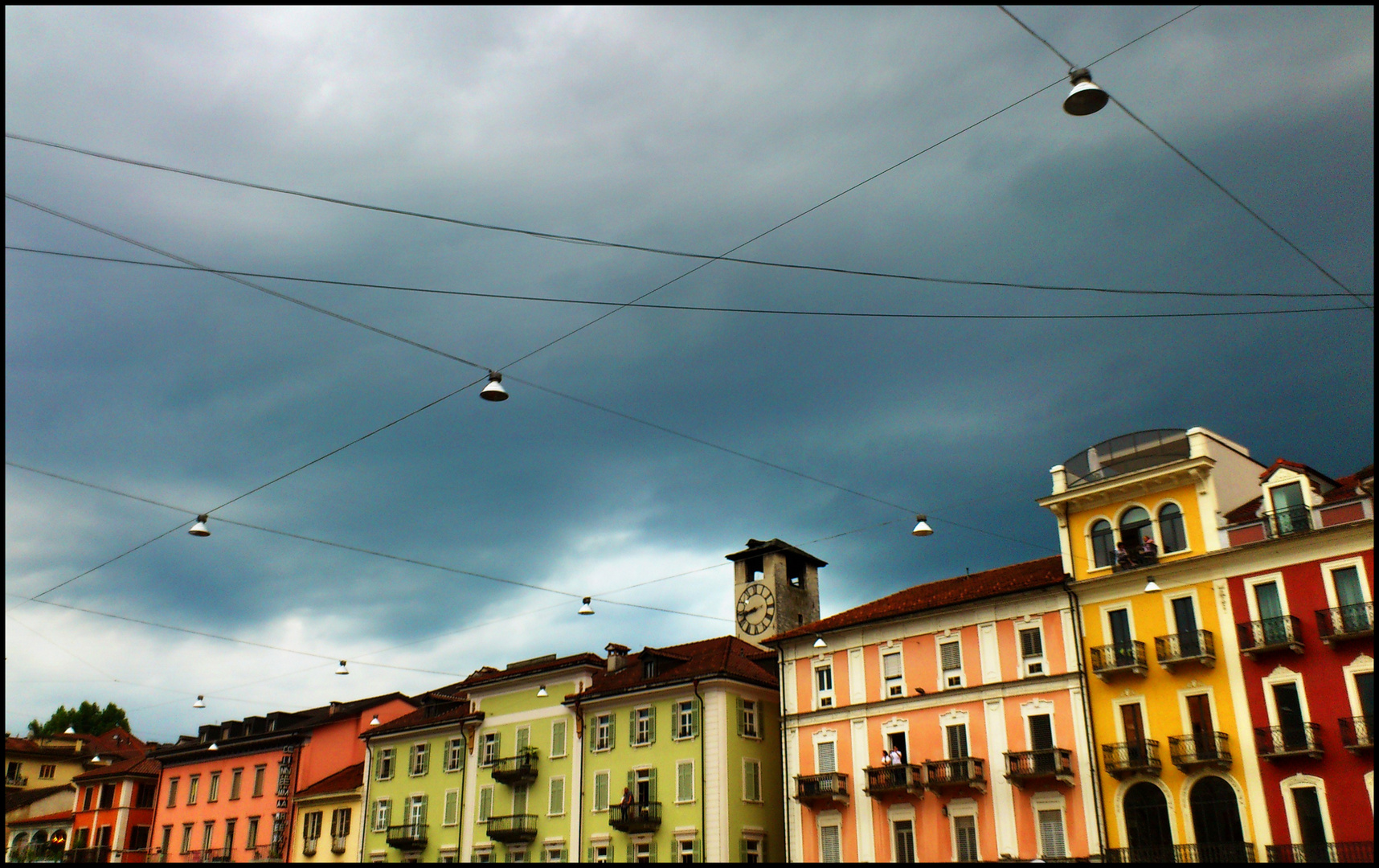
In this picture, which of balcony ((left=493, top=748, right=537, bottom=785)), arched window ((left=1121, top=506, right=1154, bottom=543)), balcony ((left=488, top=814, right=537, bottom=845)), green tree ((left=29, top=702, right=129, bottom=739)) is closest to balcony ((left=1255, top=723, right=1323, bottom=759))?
arched window ((left=1121, top=506, right=1154, bottom=543))

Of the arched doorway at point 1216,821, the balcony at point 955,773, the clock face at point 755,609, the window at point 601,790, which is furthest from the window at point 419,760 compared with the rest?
the arched doorway at point 1216,821

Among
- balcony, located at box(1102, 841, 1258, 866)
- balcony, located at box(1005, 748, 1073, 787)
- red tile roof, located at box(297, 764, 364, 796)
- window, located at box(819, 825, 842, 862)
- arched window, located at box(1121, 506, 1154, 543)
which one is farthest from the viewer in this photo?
red tile roof, located at box(297, 764, 364, 796)

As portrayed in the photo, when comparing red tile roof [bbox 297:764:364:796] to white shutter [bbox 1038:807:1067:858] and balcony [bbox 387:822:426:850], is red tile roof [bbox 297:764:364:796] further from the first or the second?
white shutter [bbox 1038:807:1067:858]

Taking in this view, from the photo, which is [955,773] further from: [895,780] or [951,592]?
[951,592]

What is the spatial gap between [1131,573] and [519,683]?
34764mm

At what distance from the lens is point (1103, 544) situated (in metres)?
42.8

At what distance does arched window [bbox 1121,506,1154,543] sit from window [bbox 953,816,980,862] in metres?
12.6

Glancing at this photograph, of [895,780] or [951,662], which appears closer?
[895,780]

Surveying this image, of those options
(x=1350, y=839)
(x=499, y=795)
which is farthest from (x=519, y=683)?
(x=1350, y=839)

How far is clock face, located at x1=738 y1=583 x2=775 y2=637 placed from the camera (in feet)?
218

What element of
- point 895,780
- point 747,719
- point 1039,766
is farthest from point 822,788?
point 1039,766

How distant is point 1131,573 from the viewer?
4100 cm

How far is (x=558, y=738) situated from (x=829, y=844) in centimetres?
1783

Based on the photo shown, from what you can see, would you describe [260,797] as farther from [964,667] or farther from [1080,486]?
[1080,486]
